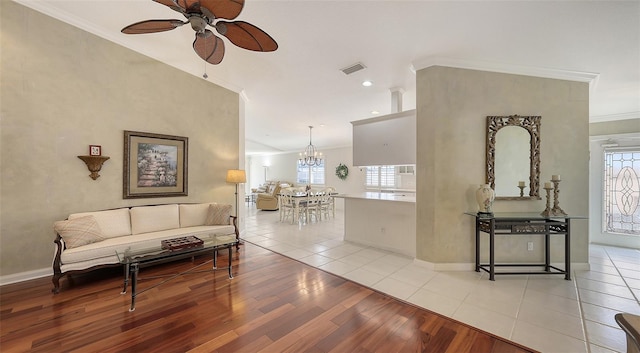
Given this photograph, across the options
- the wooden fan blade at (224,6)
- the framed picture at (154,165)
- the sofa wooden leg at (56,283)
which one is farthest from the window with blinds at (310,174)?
the wooden fan blade at (224,6)

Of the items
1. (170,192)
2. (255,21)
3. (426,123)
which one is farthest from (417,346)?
(170,192)

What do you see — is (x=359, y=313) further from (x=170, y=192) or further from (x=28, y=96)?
(x=28, y=96)

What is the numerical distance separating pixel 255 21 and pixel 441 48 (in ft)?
7.66

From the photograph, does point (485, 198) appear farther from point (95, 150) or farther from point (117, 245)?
point (95, 150)

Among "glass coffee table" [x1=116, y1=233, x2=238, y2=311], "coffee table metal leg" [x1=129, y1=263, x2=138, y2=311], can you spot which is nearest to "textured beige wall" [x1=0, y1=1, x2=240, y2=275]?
"glass coffee table" [x1=116, y1=233, x2=238, y2=311]

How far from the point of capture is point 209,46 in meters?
2.24

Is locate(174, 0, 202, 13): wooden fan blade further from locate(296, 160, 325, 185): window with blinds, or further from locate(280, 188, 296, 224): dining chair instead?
locate(296, 160, 325, 185): window with blinds

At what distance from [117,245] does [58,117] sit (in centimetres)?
185

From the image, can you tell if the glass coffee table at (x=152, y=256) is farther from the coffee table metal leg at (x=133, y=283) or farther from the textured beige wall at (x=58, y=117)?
the textured beige wall at (x=58, y=117)

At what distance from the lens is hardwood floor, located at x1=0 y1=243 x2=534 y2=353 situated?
1.85 m

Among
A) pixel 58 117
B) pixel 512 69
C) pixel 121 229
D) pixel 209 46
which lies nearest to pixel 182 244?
pixel 121 229

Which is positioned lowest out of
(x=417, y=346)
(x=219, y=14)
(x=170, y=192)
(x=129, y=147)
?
(x=417, y=346)

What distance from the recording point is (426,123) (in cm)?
339

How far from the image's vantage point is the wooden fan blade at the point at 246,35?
188 centimetres
